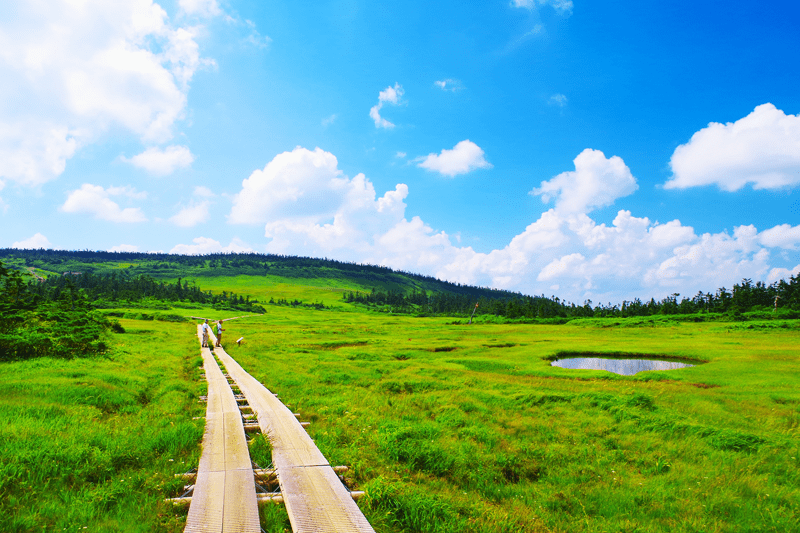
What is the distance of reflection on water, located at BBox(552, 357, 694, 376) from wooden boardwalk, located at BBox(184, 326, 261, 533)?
139ft

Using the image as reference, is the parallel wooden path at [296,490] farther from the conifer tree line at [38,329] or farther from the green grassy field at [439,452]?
the conifer tree line at [38,329]

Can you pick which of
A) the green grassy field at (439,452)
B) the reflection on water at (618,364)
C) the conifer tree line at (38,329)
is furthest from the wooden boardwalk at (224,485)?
the reflection on water at (618,364)

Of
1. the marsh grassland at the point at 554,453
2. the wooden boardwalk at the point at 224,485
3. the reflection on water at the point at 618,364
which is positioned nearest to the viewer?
the wooden boardwalk at the point at 224,485

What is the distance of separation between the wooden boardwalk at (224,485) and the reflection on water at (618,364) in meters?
42.3

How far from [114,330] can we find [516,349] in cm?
5176

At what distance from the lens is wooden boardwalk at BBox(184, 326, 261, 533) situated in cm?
561

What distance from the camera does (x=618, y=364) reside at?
46.4 meters

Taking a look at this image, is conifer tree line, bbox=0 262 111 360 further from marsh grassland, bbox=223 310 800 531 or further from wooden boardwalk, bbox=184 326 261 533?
wooden boardwalk, bbox=184 326 261 533

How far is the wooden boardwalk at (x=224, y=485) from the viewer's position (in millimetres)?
5609

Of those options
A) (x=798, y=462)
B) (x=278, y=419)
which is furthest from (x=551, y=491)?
(x=798, y=462)

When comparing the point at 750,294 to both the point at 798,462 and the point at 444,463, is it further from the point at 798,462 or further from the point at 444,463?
the point at 444,463

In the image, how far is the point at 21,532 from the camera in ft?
17.8

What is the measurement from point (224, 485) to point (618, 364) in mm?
50652

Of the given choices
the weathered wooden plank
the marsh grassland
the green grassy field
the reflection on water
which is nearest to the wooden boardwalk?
the green grassy field
